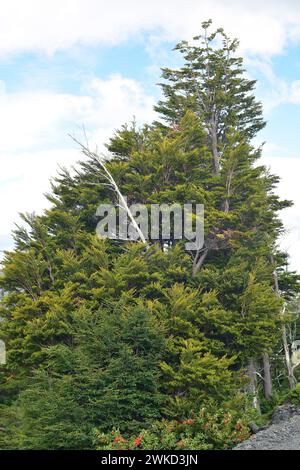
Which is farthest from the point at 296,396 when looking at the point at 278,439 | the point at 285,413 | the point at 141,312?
the point at 141,312

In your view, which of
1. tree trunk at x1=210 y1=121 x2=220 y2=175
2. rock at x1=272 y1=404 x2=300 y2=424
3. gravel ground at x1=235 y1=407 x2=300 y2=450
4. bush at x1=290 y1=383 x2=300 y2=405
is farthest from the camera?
tree trunk at x1=210 y1=121 x2=220 y2=175

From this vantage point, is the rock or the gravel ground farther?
the rock

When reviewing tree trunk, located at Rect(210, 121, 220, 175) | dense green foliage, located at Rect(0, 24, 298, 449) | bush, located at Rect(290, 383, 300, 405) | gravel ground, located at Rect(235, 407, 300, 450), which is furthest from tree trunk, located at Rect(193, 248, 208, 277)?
gravel ground, located at Rect(235, 407, 300, 450)

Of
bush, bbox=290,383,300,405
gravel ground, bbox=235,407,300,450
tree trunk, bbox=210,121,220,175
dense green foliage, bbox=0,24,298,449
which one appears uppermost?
tree trunk, bbox=210,121,220,175

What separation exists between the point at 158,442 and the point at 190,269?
6.96 meters

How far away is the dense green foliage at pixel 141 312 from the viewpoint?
47.3ft

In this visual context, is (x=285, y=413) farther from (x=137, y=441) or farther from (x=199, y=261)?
(x=199, y=261)

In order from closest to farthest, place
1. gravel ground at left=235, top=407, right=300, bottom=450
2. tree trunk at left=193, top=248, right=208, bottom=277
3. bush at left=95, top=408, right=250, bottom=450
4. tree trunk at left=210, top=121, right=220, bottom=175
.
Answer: gravel ground at left=235, top=407, right=300, bottom=450, bush at left=95, top=408, right=250, bottom=450, tree trunk at left=193, top=248, right=208, bottom=277, tree trunk at left=210, top=121, right=220, bottom=175

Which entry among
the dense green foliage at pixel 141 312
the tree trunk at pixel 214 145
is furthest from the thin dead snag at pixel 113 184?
the tree trunk at pixel 214 145

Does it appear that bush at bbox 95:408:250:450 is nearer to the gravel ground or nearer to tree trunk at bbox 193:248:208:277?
the gravel ground

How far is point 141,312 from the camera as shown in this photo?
15.1 metres

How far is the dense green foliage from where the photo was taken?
14.4 m

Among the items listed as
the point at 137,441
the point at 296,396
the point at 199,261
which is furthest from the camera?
the point at 199,261

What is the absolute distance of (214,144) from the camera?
26703 millimetres
